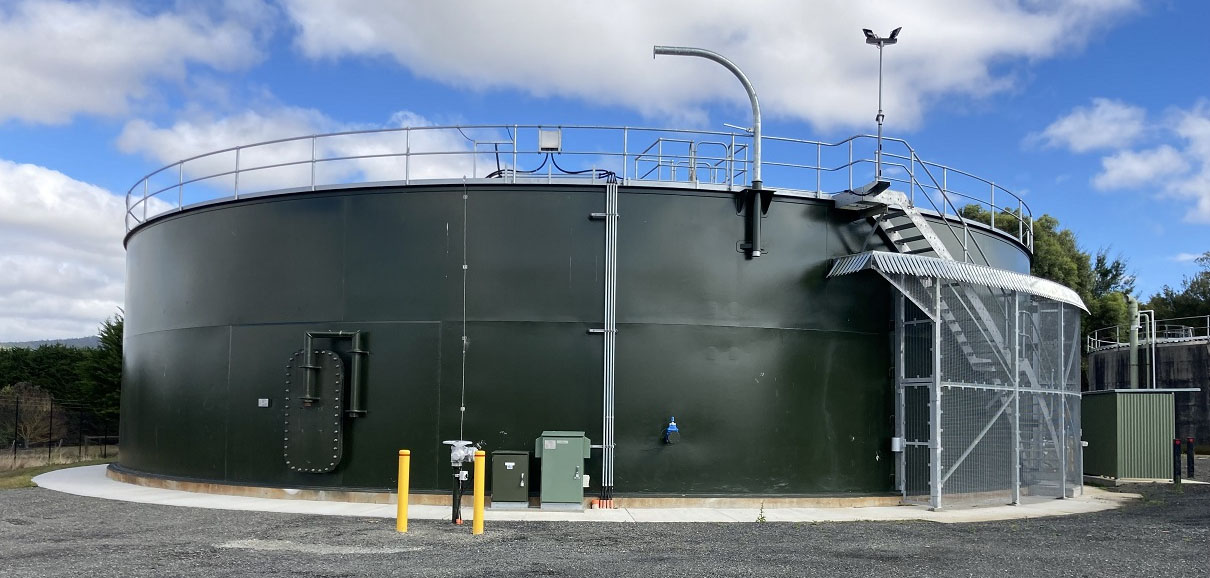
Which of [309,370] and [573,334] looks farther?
[309,370]

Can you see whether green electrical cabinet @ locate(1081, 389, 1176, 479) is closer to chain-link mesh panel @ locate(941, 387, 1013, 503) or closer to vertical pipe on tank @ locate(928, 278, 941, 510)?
chain-link mesh panel @ locate(941, 387, 1013, 503)

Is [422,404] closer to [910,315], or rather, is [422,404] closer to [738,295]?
[738,295]

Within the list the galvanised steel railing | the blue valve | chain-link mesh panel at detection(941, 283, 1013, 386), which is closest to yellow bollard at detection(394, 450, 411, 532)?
the blue valve

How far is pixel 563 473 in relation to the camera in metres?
15.0

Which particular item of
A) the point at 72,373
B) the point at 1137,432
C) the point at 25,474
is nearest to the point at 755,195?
the point at 1137,432

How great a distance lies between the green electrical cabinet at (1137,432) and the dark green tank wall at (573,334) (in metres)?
8.77

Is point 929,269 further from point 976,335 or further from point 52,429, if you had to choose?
point 52,429

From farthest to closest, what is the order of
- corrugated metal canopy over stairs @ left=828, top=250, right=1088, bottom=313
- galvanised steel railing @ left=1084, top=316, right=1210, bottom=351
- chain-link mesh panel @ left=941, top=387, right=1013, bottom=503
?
galvanised steel railing @ left=1084, top=316, right=1210, bottom=351 < chain-link mesh panel @ left=941, top=387, right=1013, bottom=503 < corrugated metal canopy over stairs @ left=828, top=250, right=1088, bottom=313

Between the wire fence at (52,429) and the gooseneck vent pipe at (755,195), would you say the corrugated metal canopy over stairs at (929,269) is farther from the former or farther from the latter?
the wire fence at (52,429)

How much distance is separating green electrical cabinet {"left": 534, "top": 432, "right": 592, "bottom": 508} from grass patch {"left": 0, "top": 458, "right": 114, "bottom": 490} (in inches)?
419

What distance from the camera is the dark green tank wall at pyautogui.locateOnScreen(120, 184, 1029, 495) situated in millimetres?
15891

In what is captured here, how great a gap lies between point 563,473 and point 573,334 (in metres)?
2.28

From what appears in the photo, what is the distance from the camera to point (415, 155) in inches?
658

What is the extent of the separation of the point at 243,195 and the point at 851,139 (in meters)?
10.9
